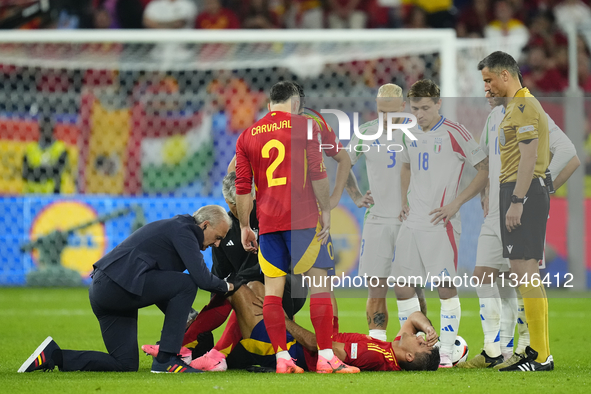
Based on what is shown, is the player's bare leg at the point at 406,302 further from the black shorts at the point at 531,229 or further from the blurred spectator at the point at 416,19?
the blurred spectator at the point at 416,19

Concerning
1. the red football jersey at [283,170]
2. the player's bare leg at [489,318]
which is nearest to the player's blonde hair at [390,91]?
the red football jersey at [283,170]

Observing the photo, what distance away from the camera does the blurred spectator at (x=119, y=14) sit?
13.0m

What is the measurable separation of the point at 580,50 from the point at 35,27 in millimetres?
9281

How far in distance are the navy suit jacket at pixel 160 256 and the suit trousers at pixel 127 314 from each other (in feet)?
0.19

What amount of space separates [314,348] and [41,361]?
1.66 m

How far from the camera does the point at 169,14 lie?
1309cm

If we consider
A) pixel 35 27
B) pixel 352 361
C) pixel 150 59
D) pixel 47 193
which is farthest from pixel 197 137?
pixel 352 361

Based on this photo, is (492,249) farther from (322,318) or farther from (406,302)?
(322,318)

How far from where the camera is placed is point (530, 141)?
14.9 ft

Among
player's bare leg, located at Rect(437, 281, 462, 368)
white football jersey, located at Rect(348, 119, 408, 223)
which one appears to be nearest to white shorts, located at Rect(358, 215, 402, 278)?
white football jersey, located at Rect(348, 119, 408, 223)

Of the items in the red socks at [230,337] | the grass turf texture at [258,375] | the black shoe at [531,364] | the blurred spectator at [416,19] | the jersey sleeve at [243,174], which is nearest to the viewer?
the grass turf texture at [258,375]

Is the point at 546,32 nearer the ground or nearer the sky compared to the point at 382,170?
nearer the sky

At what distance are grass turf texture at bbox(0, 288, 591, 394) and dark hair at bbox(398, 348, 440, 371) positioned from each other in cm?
7

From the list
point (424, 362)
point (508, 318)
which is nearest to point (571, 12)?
point (508, 318)
